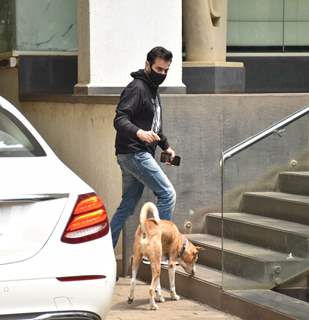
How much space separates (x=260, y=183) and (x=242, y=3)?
4.71 meters

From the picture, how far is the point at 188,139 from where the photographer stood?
966 centimetres

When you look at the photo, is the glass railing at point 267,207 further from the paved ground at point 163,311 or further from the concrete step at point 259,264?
the paved ground at point 163,311

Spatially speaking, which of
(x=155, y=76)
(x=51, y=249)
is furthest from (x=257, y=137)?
(x=51, y=249)

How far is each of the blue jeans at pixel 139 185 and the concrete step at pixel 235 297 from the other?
0.59m

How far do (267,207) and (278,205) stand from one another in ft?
0.47

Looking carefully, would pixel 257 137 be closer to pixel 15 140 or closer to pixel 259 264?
pixel 259 264

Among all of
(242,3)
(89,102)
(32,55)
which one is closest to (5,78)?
(32,55)

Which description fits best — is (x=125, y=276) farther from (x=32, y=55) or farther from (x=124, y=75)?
(x=32, y=55)

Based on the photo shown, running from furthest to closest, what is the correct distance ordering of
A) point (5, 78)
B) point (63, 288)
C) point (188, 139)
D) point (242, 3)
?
point (242, 3), point (5, 78), point (188, 139), point (63, 288)

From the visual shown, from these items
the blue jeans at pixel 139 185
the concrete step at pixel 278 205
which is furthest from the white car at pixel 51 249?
the concrete step at pixel 278 205

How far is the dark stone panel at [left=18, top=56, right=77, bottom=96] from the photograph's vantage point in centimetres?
1124

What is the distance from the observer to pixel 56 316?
5.14 metres

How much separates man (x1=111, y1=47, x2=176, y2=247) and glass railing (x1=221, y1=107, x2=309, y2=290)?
22.9 inches

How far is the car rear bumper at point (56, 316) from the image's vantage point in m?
5.05
